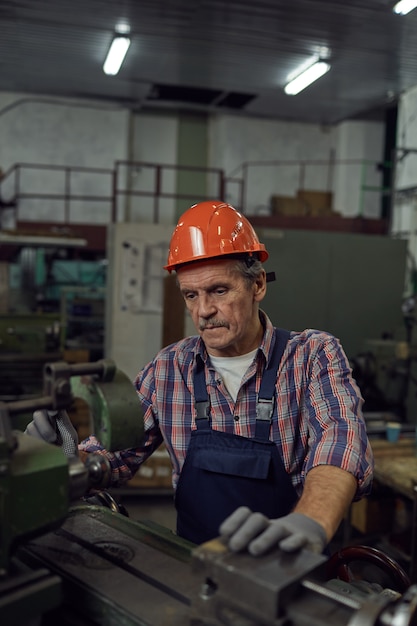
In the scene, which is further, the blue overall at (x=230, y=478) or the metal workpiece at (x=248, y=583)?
the blue overall at (x=230, y=478)

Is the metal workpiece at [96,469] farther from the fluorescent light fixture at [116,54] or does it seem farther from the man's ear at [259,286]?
the fluorescent light fixture at [116,54]

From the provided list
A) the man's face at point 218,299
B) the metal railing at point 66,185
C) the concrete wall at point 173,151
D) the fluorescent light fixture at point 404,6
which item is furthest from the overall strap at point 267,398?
the concrete wall at point 173,151

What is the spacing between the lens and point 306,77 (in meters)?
7.80

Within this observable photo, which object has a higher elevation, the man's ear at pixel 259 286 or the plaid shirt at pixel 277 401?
the man's ear at pixel 259 286

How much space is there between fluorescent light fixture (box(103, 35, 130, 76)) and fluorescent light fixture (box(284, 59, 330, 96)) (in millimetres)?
2299

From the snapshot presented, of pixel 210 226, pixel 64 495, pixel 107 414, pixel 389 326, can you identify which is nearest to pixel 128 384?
pixel 107 414

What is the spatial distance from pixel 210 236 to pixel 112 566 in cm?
76

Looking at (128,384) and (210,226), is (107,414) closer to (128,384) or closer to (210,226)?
(128,384)

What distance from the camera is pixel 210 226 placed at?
144 centimetres

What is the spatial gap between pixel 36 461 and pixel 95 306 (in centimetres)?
557

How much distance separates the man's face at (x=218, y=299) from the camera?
4.70ft

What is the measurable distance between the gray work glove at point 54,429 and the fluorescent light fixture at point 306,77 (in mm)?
7052

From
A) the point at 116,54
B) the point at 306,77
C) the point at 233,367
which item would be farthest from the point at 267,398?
the point at 306,77

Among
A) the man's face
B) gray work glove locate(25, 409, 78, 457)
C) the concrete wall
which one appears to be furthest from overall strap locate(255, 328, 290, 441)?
the concrete wall
